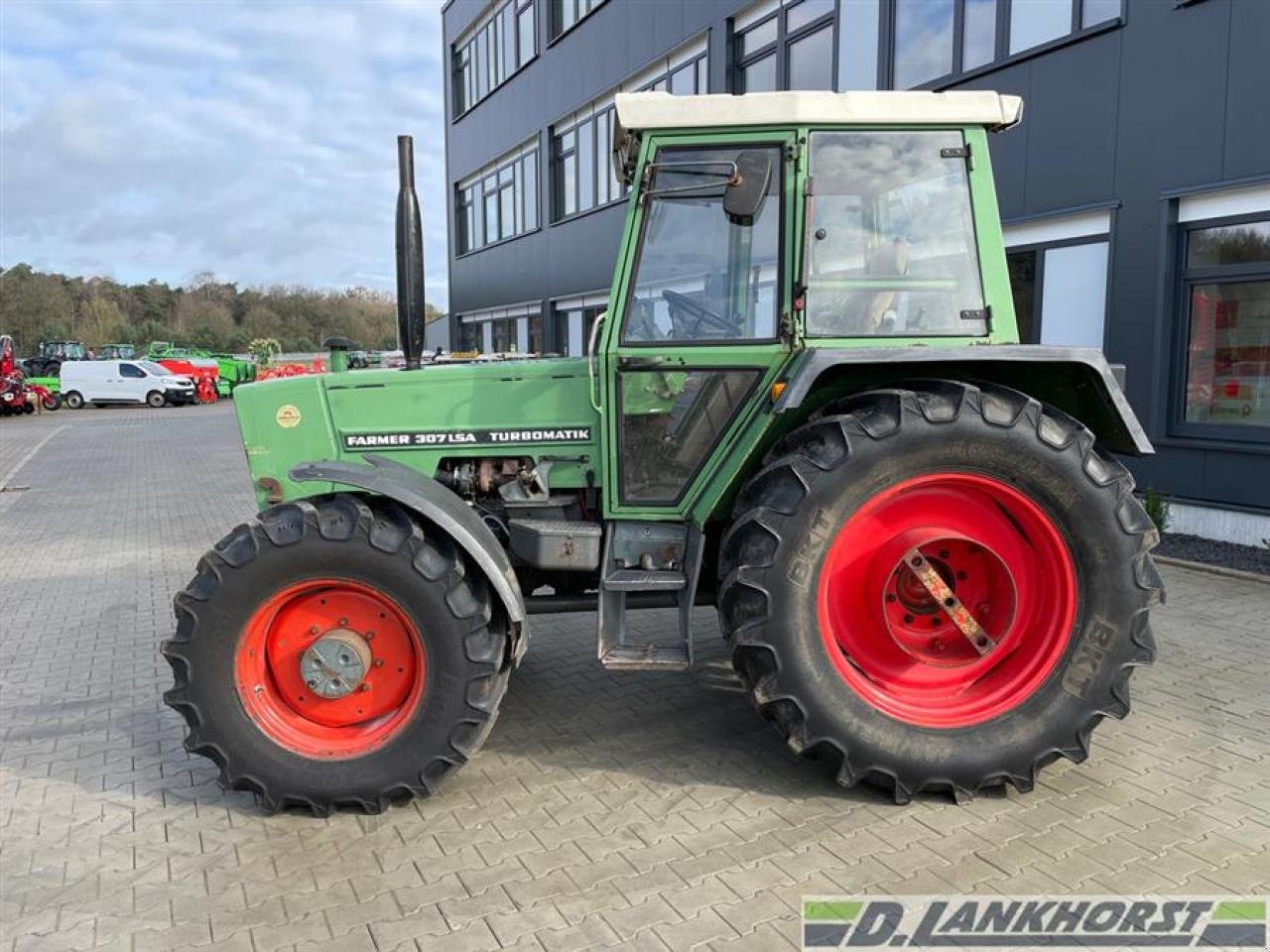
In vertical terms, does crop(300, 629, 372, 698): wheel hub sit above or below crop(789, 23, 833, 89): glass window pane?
below

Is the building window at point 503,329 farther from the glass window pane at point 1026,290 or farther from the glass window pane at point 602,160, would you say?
the glass window pane at point 1026,290

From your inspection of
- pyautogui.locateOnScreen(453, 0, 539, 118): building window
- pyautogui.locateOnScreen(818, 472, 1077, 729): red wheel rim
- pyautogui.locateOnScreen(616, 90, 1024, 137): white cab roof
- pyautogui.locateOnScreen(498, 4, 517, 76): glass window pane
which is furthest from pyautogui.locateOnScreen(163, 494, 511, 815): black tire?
pyautogui.locateOnScreen(498, 4, 517, 76): glass window pane

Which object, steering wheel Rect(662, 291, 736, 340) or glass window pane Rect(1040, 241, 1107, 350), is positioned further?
glass window pane Rect(1040, 241, 1107, 350)

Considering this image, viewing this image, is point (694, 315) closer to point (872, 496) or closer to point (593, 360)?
point (593, 360)

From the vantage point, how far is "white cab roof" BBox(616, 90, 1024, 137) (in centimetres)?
360

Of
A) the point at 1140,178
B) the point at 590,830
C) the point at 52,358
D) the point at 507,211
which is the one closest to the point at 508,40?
the point at 507,211

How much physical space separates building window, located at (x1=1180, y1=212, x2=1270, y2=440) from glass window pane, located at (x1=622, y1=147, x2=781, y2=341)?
19.0 feet

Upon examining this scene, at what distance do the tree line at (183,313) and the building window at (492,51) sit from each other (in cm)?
3094

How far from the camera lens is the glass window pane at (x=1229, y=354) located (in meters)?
7.64

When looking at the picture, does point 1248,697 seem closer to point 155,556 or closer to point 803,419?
point 803,419

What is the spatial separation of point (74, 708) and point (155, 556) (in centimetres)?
393

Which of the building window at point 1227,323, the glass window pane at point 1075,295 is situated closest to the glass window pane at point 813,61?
the glass window pane at point 1075,295

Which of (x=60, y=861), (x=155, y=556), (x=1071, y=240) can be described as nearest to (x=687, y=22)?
(x=1071, y=240)

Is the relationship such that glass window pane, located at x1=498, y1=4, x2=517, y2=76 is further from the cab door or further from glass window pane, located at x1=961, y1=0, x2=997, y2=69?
the cab door
